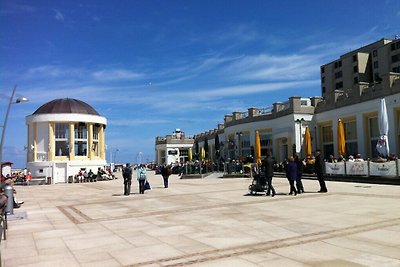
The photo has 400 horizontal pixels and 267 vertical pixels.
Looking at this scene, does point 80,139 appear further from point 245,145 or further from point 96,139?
point 245,145

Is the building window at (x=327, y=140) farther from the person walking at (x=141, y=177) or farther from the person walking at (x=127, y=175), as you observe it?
the person walking at (x=127, y=175)

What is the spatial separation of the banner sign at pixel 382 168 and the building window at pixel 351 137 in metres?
8.92

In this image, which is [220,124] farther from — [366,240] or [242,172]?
[366,240]

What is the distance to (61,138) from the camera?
40594 millimetres

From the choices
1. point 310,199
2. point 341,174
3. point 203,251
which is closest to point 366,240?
point 203,251

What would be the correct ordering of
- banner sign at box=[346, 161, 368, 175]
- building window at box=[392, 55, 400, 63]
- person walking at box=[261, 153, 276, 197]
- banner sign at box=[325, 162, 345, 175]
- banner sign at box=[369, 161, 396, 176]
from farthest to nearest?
building window at box=[392, 55, 400, 63]
banner sign at box=[325, 162, 345, 175]
banner sign at box=[346, 161, 368, 175]
banner sign at box=[369, 161, 396, 176]
person walking at box=[261, 153, 276, 197]

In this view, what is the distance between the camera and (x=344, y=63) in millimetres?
86500

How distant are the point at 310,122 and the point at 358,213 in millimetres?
23670

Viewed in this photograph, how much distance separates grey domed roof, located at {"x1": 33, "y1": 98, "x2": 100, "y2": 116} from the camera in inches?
1601

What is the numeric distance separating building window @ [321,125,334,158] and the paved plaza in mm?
18736

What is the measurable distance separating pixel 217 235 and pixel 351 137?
23772mm

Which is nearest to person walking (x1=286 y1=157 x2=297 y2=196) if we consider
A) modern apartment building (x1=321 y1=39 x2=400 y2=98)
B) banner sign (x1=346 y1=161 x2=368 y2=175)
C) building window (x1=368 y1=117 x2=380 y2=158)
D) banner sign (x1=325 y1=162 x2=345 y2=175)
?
banner sign (x1=346 y1=161 x2=368 y2=175)

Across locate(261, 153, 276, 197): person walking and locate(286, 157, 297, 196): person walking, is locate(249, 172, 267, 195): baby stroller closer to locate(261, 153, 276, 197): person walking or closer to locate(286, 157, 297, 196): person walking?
locate(261, 153, 276, 197): person walking

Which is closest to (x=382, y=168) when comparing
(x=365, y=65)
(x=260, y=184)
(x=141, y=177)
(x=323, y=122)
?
(x=260, y=184)
